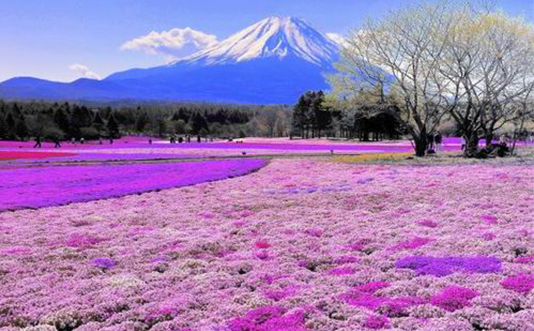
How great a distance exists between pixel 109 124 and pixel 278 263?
132 m

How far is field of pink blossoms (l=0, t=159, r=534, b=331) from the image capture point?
8812 millimetres

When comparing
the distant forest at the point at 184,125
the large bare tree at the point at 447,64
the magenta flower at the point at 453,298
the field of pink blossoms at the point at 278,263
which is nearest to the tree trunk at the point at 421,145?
the large bare tree at the point at 447,64

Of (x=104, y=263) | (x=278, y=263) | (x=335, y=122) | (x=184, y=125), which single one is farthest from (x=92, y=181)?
(x=184, y=125)

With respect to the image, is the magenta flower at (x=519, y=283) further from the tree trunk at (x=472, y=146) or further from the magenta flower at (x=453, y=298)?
the tree trunk at (x=472, y=146)

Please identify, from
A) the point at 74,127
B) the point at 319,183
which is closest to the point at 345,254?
the point at 319,183

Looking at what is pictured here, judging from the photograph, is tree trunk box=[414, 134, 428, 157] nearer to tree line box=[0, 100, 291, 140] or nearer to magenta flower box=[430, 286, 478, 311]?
magenta flower box=[430, 286, 478, 311]

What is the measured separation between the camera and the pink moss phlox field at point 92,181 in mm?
24797

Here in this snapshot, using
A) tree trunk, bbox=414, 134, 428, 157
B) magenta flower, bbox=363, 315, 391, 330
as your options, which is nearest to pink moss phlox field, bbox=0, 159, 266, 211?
tree trunk, bbox=414, 134, 428, 157

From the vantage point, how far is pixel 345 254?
13.2 meters

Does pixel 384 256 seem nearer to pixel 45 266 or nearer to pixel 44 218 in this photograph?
pixel 45 266

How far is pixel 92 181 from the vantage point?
31875mm

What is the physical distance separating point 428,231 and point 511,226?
251 cm

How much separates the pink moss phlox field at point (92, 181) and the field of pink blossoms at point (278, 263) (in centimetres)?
242

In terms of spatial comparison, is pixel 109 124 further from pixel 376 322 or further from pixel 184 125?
pixel 376 322
